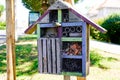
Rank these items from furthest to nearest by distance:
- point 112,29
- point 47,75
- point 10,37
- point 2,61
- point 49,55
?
point 112,29
point 2,61
point 47,75
point 10,37
point 49,55

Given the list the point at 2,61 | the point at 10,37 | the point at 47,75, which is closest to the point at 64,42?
the point at 10,37

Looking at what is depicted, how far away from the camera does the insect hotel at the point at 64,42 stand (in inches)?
161

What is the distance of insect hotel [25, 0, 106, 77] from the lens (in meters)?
4.08

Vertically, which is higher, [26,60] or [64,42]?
[64,42]

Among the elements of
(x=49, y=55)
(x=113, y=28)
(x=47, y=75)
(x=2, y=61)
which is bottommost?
(x=47, y=75)

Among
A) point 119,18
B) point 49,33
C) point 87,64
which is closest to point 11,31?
point 49,33

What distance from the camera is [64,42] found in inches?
164

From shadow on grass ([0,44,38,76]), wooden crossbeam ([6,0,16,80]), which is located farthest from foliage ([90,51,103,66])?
wooden crossbeam ([6,0,16,80])

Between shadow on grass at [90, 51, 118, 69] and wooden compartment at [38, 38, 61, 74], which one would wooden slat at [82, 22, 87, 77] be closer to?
wooden compartment at [38, 38, 61, 74]

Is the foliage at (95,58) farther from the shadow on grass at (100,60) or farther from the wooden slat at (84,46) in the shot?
the wooden slat at (84,46)

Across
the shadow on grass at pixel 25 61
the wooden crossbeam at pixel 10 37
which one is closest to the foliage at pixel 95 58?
the shadow on grass at pixel 25 61

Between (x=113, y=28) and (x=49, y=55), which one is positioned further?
(x=113, y=28)

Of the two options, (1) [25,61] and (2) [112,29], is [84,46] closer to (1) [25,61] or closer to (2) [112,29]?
(1) [25,61]

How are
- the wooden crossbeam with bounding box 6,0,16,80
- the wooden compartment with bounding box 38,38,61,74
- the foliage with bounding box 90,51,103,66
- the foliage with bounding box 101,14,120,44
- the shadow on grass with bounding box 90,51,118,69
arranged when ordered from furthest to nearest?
1. the foliage with bounding box 101,14,120,44
2. the foliage with bounding box 90,51,103,66
3. the shadow on grass with bounding box 90,51,118,69
4. the wooden crossbeam with bounding box 6,0,16,80
5. the wooden compartment with bounding box 38,38,61,74
